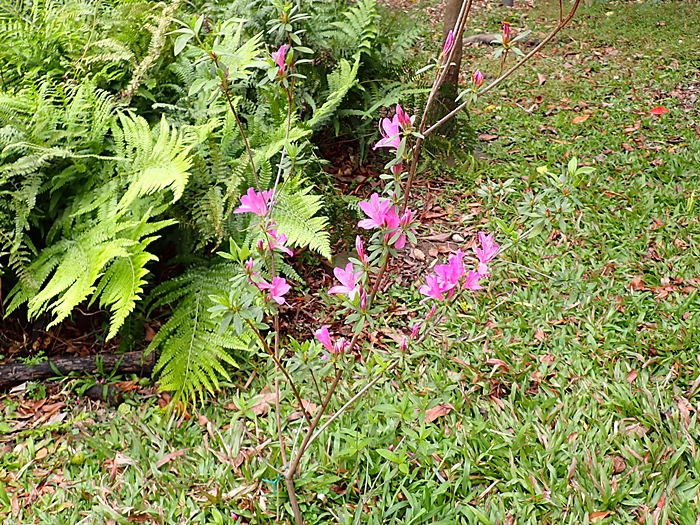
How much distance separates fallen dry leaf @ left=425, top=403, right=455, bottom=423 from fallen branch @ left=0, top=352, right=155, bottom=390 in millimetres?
1145

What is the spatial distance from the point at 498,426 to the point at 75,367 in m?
1.70

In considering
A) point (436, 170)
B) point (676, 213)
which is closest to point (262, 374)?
point (436, 170)

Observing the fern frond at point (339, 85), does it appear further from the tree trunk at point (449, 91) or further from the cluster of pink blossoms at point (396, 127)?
the cluster of pink blossoms at point (396, 127)

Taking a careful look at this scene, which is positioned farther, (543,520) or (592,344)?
(592,344)

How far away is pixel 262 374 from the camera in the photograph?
7.84ft

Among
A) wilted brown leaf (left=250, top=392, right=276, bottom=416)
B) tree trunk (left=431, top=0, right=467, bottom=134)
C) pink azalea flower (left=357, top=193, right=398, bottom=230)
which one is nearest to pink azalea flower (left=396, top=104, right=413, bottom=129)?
pink azalea flower (left=357, top=193, right=398, bottom=230)

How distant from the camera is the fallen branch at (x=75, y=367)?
2324mm

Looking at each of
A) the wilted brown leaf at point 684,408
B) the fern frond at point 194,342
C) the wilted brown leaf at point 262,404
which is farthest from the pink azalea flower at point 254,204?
the wilted brown leaf at point 684,408

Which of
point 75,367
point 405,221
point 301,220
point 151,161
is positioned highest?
point 405,221

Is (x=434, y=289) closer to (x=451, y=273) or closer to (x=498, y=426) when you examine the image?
(x=451, y=273)

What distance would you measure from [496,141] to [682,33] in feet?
11.3

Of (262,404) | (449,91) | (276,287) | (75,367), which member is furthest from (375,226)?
(449,91)

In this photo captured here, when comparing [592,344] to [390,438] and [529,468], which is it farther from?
[390,438]

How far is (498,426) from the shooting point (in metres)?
2.10
